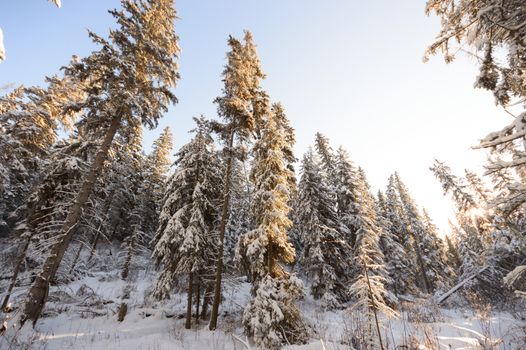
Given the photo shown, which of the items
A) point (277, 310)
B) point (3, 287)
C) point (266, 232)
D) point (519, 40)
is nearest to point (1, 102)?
point (3, 287)

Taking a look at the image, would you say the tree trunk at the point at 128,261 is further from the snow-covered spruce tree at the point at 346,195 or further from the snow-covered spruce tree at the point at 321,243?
the snow-covered spruce tree at the point at 346,195

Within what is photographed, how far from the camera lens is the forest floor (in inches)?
261

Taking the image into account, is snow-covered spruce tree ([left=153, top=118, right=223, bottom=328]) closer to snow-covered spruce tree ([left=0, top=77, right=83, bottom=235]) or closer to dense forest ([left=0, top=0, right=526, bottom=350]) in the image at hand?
dense forest ([left=0, top=0, right=526, bottom=350])

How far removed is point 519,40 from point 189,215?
49.2ft

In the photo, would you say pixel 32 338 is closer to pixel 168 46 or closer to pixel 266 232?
pixel 266 232

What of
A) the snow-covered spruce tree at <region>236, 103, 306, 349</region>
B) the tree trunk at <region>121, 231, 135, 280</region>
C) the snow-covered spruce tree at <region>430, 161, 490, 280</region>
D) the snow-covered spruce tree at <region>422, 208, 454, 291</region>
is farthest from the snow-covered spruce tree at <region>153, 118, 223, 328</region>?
the snow-covered spruce tree at <region>422, 208, 454, 291</region>

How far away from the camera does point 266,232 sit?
11492 millimetres

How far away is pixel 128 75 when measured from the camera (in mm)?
11695

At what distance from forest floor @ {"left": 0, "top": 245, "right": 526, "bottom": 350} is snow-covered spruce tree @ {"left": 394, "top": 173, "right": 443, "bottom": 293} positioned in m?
17.4

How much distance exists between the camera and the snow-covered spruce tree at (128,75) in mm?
11320

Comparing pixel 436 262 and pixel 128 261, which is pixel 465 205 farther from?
pixel 128 261

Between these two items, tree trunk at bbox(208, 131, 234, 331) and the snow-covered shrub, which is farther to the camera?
tree trunk at bbox(208, 131, 234, 331)

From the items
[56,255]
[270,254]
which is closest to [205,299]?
[270,254]

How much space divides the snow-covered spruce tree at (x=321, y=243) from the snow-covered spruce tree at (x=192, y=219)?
8.61 m
